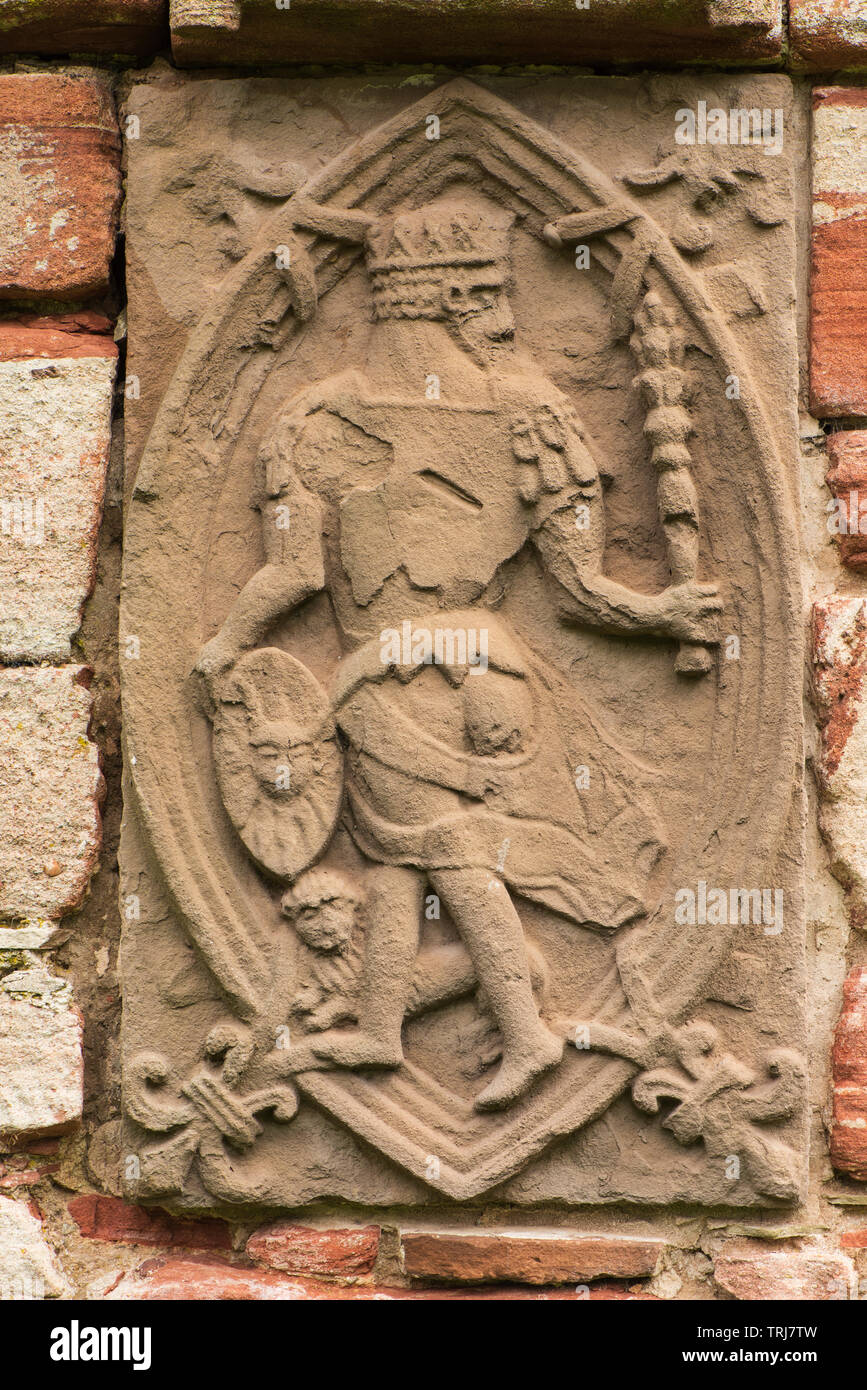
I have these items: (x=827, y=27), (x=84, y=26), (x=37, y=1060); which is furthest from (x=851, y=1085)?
(x=84, y=26)

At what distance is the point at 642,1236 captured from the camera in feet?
8.12

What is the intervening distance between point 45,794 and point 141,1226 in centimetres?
86

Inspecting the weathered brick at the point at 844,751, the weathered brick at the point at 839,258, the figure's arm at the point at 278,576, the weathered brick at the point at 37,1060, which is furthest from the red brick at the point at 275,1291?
the weathered brick at the point at 839,258

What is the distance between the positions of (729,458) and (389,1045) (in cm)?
128

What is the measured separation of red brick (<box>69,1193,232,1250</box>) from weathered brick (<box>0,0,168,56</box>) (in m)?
2.32

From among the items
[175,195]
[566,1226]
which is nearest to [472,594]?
[175,195]

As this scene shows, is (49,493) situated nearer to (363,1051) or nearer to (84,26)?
(84,26)

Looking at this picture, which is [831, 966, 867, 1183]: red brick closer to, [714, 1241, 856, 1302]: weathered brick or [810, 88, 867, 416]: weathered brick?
[714, 1241, 856, 1302]: weathered brick

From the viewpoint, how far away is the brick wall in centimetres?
Result: 248

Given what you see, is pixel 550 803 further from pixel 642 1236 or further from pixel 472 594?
pixel 642 1236

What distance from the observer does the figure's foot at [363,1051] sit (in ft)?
8.04

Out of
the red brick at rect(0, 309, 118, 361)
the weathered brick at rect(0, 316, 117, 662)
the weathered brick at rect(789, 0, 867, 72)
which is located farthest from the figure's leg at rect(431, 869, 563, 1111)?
the weathered brick at rect(789, 0, 867, 72)

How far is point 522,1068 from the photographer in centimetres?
Answer: 242

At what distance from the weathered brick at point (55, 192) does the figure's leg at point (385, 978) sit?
Result: 4.53ft
